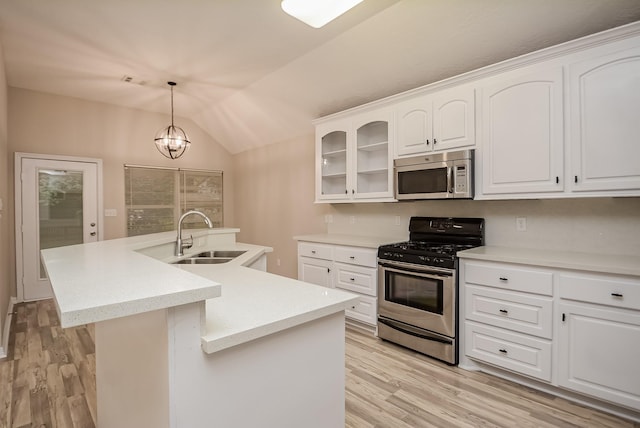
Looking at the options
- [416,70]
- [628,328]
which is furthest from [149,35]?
[628,328]

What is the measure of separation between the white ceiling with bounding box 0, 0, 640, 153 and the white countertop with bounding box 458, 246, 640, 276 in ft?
5.01

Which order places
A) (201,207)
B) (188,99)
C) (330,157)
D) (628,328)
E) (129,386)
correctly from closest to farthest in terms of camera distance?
(129,386) → (628,328) → (330,157) → (188,99) → (201,207)

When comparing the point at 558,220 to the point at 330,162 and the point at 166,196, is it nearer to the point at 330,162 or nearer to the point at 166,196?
the point at 330,162

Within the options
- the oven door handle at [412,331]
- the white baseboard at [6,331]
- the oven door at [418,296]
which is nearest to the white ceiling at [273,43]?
the oven door at [418,296]

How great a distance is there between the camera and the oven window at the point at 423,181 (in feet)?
8.96

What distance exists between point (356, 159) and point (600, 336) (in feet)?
7.99

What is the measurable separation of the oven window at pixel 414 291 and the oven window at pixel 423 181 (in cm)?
77

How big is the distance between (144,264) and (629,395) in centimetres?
266

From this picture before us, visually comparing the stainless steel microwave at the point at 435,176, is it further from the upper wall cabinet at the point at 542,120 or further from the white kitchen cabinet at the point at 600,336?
the white kitchen cabinet at the point at 600,336

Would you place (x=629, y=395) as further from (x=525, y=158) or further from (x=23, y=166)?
(x=23, y=166)

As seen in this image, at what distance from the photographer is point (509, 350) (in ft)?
7.33

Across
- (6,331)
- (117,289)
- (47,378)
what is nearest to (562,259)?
(117,289)

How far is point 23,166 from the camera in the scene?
4176mm

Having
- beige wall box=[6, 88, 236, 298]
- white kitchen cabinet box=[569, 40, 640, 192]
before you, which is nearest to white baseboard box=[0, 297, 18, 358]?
beige wall box=[6, 88, 236, 298]
